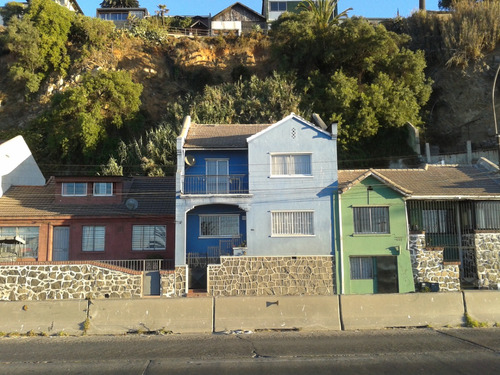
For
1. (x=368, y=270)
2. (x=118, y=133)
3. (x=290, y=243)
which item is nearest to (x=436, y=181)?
(x=368, y=270)

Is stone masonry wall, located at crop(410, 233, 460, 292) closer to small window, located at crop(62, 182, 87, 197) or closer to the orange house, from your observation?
the orange house

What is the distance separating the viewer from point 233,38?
5069 centimetres

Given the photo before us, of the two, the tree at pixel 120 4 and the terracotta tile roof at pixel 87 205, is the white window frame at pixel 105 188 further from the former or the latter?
the tree at pixel 120 4

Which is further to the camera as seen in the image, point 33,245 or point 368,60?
point 368,60

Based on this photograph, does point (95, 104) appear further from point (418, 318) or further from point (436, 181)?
point (418, 318)

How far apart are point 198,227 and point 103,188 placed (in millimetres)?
6278

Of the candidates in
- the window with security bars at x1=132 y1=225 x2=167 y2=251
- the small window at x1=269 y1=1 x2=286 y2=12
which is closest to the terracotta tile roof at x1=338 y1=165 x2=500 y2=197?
the window with security bars at x1=132 y1=225 x2=167 y2=251

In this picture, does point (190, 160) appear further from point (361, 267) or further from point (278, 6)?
point (278, 6)

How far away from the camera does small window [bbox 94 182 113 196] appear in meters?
26.6

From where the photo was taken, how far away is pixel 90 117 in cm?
3653

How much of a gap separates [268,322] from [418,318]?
13.7 feet

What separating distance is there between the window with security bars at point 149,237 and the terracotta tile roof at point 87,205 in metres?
0.81

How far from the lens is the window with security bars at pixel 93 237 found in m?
25.1

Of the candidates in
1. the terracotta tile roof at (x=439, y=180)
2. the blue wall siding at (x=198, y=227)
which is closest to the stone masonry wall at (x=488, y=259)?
the terracotta tile roof at (x=439, y=180)
